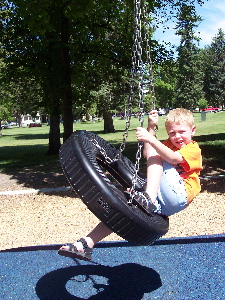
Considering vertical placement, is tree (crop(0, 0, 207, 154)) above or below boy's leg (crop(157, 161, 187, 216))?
above

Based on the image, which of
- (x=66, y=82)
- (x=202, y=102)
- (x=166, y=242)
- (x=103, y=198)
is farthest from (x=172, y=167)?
(x=202, y=102)

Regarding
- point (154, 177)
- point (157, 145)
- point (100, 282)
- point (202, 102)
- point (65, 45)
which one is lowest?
point (100, 282)

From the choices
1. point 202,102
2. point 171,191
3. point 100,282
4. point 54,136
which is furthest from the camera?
point 202,102

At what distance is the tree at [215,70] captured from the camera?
77.7 m

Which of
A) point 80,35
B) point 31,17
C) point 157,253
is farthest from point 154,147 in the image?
point 80,35

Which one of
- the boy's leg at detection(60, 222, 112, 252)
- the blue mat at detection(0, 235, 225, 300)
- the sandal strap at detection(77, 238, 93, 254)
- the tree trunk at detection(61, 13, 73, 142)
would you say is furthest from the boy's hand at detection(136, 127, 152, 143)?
the tree trunk at detection(61, 13, 73, 142)

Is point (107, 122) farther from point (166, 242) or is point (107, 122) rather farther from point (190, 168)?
point (190, 168)

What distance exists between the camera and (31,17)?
1118 cm

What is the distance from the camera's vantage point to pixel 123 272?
422cm

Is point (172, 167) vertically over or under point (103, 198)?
over

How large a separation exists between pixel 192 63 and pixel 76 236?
231 feet

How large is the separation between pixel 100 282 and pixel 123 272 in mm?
328

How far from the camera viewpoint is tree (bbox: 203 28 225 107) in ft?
255

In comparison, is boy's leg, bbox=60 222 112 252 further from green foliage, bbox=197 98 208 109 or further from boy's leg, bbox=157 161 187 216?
green foliage, bbox=197 98 208 109
